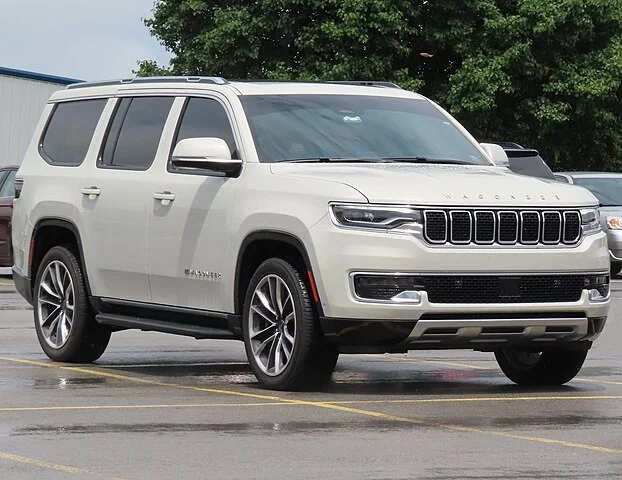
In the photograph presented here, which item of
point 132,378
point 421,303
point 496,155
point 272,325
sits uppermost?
point 496,155

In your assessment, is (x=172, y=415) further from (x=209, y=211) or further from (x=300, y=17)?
(x=300, y=17)

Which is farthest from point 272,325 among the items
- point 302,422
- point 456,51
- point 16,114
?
point 16,114

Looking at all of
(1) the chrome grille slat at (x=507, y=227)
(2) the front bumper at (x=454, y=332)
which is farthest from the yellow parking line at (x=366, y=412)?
(1) the chrome grille slat at (x=507, y=227)

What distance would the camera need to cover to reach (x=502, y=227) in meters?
10.1

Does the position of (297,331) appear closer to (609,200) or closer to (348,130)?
(348,130)

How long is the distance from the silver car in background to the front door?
15031 millimetres

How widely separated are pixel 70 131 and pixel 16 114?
3833 cm

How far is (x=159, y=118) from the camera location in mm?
11781

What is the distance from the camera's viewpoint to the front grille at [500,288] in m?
9.90

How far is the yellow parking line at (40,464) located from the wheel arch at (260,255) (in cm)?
290

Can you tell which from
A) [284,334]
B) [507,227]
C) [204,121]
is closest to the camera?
[507,227]

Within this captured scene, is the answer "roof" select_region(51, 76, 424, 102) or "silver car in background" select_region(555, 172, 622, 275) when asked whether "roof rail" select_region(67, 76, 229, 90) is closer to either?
"roof" select_region(51, 76, 424, 102)

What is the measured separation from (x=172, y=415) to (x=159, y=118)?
10.8 feet

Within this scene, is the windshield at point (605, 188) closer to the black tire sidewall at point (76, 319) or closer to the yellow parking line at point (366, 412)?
the black tire sidewall at point (76, 319)
